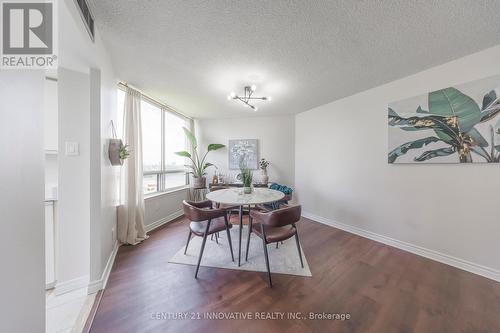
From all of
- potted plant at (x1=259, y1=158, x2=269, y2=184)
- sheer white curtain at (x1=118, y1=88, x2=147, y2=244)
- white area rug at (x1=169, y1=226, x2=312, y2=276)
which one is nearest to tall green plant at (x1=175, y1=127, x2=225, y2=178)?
potted plant at (x1=259, y1=158, x2=269, y2=184)

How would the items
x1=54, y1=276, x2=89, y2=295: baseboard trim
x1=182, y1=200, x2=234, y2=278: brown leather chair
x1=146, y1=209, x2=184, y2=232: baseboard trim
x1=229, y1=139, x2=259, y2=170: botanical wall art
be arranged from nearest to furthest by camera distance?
x1=54, y1=276, x2=89, y2=295: baseboard trim → x1=182, y1=200, x2=234, y2=278: brown leather chair → x1=146, y1=209, x2=184, y2=232: baseboard trim → x1=229, y1=139, x2=259, y2=170: botanical wall art

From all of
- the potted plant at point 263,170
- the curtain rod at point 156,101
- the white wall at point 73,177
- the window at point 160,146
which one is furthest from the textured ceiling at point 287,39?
the potted plant at point 263,170

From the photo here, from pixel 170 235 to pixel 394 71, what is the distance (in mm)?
4097

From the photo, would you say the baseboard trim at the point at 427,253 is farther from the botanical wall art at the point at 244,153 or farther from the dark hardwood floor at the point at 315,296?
the botanical wall art at the point at 244,153

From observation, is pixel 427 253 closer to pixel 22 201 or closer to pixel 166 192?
pixel 22 201

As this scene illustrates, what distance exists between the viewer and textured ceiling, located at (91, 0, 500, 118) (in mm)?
1399

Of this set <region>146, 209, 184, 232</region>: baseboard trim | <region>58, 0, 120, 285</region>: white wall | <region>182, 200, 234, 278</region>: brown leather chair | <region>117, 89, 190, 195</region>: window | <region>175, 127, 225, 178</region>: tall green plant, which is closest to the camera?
<region>58, 0, 120, 285</region>: white wall

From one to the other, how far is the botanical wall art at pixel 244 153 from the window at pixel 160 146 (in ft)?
4.06

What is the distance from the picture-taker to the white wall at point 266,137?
4449mm

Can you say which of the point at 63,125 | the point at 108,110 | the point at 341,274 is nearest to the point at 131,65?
the point at 108,110

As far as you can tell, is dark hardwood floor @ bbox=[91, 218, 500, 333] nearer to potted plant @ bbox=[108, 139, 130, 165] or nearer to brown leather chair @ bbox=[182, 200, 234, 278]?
brown leather chair @ bbox=[182, 200, 234, 278]

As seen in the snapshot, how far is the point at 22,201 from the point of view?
754 millimetres

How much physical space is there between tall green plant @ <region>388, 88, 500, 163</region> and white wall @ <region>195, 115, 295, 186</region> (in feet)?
7.64

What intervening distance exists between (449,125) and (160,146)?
180 inches
